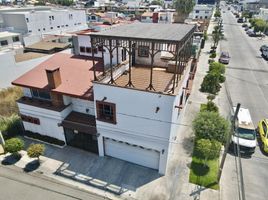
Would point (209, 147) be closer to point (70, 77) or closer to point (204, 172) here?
point (204, 172)

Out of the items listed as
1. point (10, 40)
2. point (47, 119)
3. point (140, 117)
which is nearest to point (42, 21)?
point (10, 40)

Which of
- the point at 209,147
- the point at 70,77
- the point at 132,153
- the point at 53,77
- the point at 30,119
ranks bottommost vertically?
the point at 132,153

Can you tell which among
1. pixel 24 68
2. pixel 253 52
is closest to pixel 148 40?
pixel 24 68

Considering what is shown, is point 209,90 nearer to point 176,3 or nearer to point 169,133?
point 169,133

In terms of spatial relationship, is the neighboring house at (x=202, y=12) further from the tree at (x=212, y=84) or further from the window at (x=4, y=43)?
the window at (x=4, y=43)

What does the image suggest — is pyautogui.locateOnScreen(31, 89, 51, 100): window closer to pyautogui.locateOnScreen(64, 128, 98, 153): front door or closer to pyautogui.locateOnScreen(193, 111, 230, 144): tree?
pyautogui.locateOnScreen(64, 128, 98, 153): front door
